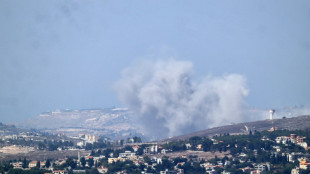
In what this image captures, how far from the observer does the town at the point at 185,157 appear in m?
109

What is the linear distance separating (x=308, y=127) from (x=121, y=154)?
40.8 metres

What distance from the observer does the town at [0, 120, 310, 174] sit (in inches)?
4301

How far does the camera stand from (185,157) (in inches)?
4948

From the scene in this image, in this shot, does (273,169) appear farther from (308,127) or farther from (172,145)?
(308,127)

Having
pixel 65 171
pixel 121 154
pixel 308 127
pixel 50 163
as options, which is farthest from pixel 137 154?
pixel 308 127

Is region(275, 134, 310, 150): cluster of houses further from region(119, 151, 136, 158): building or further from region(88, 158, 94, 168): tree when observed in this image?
region(88, 158, 94, 168): tree

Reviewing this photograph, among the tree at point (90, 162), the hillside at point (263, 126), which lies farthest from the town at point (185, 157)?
the hillside at point (263, 126)

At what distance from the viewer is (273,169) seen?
106 metres

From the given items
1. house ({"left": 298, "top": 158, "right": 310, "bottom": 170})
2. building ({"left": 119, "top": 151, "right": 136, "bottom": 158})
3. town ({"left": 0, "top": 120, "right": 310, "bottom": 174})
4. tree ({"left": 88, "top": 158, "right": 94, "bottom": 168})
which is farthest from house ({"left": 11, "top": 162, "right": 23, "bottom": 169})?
house ({"left": 298, "top": 158, "right": 310, "bottom": 170})

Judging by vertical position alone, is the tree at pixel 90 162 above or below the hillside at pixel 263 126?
below

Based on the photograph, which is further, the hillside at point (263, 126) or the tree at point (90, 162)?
→ the hillside at point (263, 126)

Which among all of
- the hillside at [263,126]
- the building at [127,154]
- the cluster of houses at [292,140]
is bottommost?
the building at [127,154]

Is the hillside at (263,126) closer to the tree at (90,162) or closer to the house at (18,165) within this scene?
the tree at (90,162)

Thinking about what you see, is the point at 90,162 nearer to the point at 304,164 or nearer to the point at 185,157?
the point at 185,157
